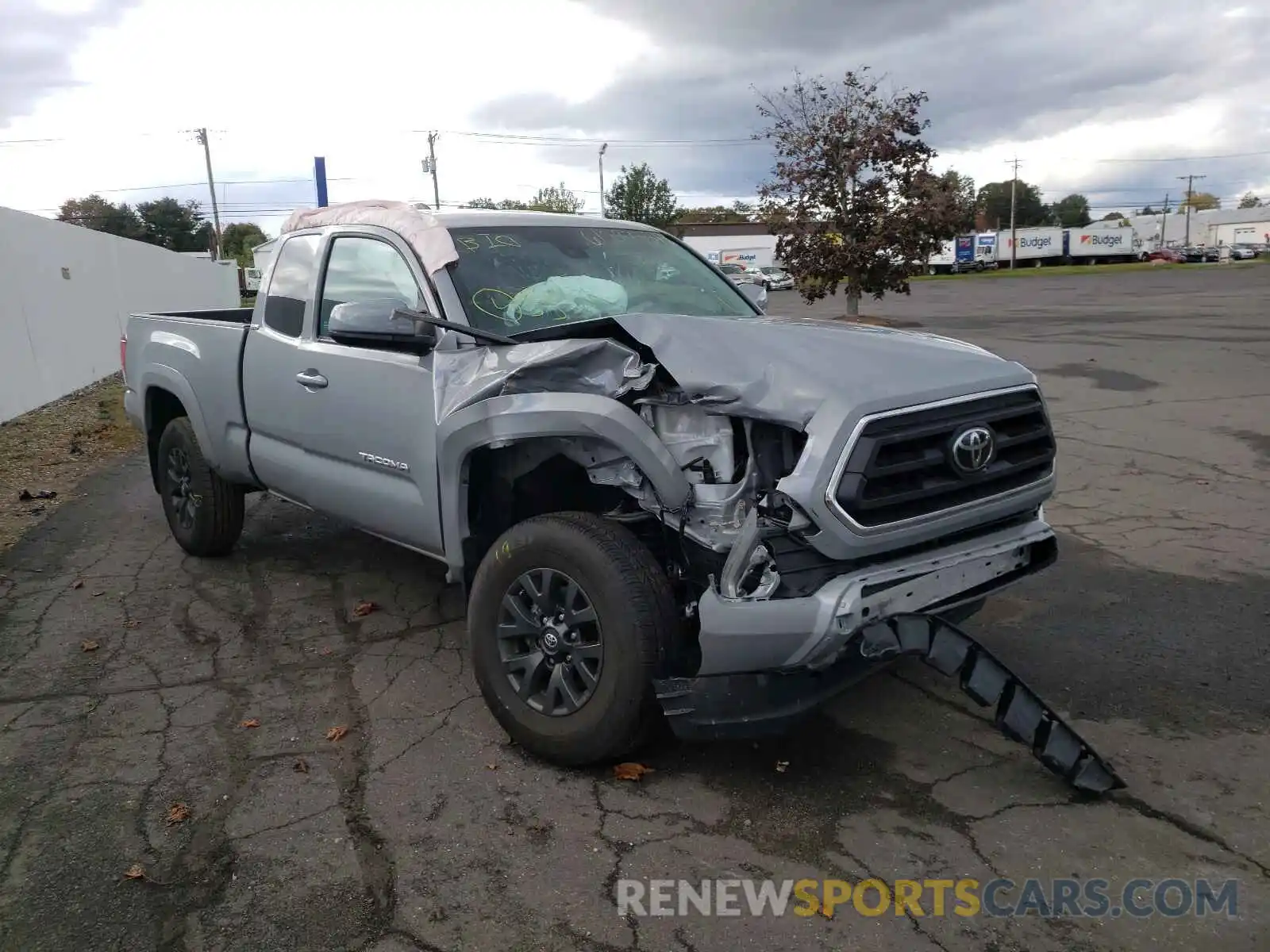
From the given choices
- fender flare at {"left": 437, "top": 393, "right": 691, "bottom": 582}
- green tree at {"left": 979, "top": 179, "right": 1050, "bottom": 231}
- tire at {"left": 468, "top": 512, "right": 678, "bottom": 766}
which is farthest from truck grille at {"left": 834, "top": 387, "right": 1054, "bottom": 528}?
green tree at {"left": 979, "top": 179, "right": 1050, "bottom": 231}

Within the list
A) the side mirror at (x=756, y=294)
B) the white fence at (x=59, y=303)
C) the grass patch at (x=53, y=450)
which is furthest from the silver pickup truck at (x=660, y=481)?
the white fence at (x=59, y=303)

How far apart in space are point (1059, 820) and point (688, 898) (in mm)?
1265

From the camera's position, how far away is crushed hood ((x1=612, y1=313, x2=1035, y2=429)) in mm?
3055

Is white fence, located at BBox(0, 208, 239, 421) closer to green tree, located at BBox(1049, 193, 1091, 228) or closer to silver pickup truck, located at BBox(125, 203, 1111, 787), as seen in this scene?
silver pickup truck, located at BBox(125, 203, 1111, 787)

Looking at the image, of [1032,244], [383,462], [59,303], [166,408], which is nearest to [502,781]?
[383,462]

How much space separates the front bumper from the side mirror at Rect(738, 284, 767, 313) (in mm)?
2257

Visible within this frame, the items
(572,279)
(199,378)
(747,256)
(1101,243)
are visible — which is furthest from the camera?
(1101,243)

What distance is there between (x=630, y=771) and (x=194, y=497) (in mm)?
3738

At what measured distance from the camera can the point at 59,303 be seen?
1470cm

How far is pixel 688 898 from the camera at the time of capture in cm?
282

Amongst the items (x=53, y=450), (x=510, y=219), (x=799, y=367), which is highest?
(x=510, y=219)

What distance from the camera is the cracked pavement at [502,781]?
2750 millimetres

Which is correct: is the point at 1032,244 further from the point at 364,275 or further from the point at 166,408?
the point at 364,275

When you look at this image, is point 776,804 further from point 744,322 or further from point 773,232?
point 773,232
